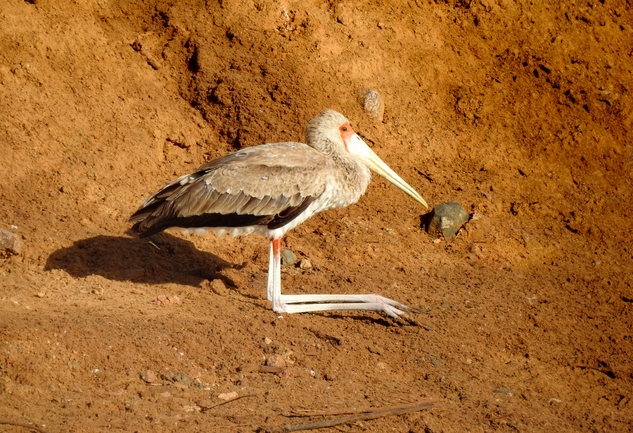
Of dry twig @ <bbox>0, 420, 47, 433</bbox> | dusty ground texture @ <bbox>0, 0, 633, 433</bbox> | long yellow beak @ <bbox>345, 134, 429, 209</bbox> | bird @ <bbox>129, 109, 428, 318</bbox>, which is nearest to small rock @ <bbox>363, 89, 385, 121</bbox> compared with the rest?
dusty ground texture @ <bbox>0, 0, 633, 433</bbox>

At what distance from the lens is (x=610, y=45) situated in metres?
11.9

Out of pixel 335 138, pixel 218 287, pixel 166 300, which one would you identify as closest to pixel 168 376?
pixel 166 300

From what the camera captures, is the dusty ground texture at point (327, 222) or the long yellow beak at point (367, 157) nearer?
the dusty ground texture at point (327, 222)

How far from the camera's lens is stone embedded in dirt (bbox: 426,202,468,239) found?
990cm

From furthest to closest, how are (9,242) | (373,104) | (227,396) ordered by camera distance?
1. (373,104)
2. (9,242)
3. (227,396)

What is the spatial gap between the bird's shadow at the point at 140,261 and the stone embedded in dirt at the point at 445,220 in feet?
8.50

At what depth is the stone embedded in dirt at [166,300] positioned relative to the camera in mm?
7621

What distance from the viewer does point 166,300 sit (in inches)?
302

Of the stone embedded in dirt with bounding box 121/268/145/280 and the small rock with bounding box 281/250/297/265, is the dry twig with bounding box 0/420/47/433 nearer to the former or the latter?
the stone embedded in dirt with bounding box 121/268/145/280

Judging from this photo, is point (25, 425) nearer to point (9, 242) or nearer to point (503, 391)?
point (9, 242)

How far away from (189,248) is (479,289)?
3.33 metres

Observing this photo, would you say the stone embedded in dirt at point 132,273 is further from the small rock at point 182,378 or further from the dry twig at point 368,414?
the dry twig at point 368,414

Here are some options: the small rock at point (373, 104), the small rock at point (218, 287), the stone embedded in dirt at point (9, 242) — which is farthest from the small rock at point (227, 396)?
the small rock at point (373, 104)

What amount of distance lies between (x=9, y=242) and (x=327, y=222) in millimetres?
3839
